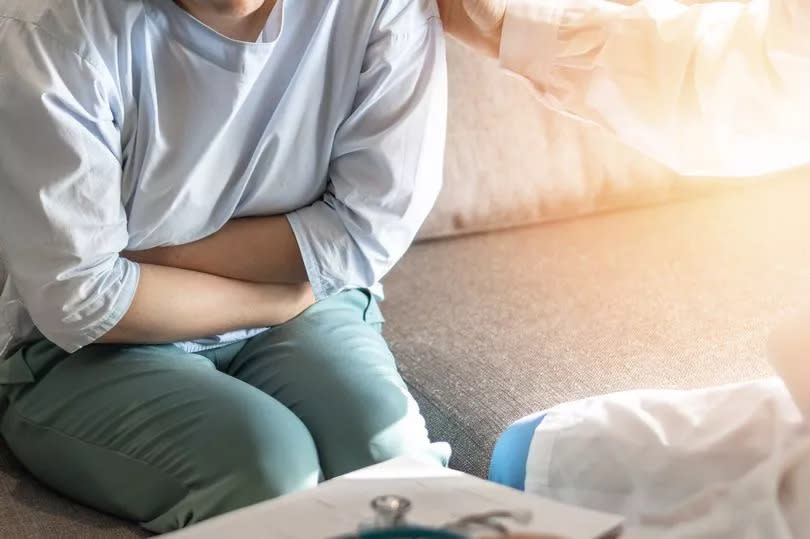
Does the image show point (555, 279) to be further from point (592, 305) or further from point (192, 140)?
point (192, 140)

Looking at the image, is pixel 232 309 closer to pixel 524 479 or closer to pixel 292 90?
pixel 292 90

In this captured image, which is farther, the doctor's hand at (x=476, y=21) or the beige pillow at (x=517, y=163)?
the beige pillow at (x=517, y=163)

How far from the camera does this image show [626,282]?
61.4 inches

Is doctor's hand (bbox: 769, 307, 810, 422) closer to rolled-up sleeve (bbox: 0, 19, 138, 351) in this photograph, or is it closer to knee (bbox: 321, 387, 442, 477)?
knee (bbox: 321, 387, 442, 477)

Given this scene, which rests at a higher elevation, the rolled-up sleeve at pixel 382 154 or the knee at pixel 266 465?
the rolled-up sleeve at pixel 382 154

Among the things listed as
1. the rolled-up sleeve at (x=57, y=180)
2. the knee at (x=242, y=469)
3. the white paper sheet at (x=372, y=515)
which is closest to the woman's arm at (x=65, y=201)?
the rolled-up sleeve at (x=57, y=180)

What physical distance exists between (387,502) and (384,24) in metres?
0.55

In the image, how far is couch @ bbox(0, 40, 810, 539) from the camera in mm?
1300

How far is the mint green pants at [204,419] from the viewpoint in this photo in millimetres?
1099

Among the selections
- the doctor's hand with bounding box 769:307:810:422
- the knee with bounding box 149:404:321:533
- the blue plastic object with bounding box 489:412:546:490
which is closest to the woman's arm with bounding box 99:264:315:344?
the knee with bounding box 149:404:321:533

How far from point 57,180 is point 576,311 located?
678 millimetres

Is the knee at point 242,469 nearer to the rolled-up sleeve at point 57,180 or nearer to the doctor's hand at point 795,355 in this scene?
the rolled-up sleeve at point 57,180

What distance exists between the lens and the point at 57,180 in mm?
1083

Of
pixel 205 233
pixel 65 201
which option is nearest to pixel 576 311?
pixel 205 233
